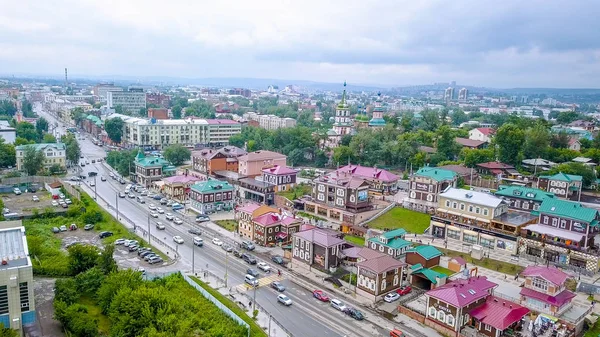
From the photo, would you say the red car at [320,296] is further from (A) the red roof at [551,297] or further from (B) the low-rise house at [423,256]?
(A) the red roof at [551,297]

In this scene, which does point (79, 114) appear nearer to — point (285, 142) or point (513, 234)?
point (285, 142)

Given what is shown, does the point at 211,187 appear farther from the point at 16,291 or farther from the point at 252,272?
the point at 16,291

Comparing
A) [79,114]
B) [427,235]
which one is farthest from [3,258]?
[79,114]

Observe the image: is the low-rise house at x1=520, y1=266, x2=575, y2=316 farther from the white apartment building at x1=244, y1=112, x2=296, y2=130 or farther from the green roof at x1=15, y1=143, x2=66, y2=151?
the white apartment building at x1=244, y1=112, x2=296, y2=130

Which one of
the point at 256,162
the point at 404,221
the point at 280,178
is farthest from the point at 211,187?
the point at 404,221

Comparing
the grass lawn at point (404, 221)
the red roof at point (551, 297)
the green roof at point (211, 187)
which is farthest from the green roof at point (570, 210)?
the green roof at point (211, 187)

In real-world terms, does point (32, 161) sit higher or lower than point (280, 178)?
higher
